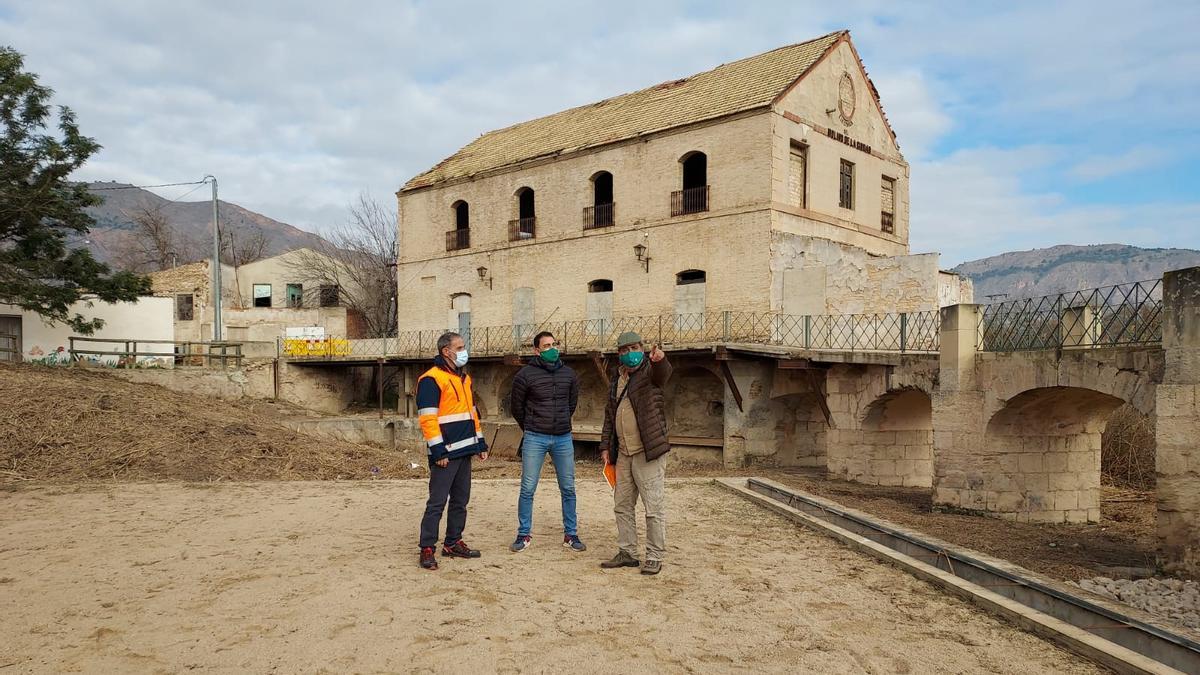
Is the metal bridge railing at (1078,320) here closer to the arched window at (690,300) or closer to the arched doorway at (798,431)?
the arched doorway at (798,431)

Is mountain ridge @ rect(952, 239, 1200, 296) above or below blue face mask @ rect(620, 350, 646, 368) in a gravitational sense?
above

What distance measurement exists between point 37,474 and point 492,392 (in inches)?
606

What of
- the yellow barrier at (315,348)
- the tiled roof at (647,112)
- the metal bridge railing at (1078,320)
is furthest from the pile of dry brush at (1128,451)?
the yellow barrier at (315,348)

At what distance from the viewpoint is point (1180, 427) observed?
26.6 feet

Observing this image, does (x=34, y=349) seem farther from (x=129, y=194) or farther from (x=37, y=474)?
(x=129, y=194)

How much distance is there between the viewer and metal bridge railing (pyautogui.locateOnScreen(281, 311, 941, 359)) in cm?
1631

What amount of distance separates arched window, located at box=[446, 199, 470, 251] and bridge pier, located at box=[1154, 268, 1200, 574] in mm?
20899

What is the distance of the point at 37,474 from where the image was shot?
9.99m

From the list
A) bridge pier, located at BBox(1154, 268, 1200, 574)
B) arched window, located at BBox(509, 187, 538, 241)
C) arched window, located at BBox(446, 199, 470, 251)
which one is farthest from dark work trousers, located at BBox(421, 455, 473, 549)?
arched window, located at BBox(446, 199, 470, 251)

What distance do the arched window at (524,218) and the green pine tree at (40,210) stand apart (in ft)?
34.9

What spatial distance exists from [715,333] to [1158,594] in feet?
43.4

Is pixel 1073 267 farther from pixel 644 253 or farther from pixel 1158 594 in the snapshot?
pixel 1158 594

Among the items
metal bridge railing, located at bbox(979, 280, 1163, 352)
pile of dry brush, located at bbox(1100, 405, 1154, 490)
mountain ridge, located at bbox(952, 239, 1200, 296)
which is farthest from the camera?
mountain ridge, located at bbox(952, 239, 1200, 296)

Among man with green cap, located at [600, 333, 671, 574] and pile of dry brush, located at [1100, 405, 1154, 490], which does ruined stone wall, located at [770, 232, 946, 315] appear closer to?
pile of dry brush, located at [1100, 405, 1154, 490]
